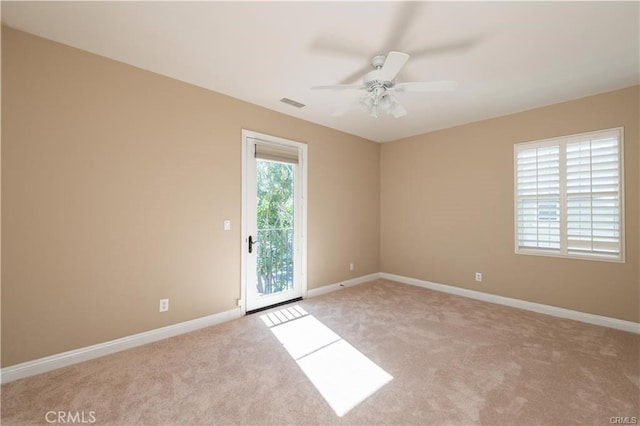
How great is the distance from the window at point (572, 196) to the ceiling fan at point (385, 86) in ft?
7.56

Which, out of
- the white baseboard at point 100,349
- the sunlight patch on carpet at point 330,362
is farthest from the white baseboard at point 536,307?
the white baseboard at point 100,349

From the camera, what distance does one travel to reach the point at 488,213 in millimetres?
4051

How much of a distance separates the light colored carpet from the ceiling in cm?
273

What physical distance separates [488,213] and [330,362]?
3.24 m

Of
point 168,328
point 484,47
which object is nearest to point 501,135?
point 484,47

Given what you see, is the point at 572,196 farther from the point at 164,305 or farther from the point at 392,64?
the point at 164,305

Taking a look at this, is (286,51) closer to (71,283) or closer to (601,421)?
(71,283)

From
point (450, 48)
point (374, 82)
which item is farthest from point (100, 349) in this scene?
point (450, 48)

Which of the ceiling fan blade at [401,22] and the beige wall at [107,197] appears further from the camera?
the beige wall at [107,197]

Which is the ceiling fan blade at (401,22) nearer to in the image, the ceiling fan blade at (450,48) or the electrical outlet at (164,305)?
the ceiling fan blade at (450,48)

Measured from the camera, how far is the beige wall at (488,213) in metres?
3.07

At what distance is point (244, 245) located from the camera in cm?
345

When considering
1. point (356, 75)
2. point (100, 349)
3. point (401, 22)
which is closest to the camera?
point (401, 22)

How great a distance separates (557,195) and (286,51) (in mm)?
3729
